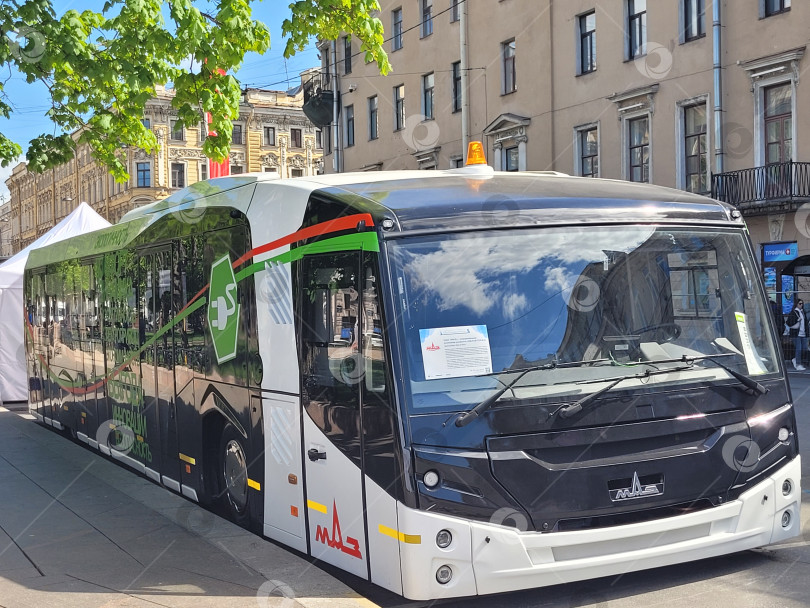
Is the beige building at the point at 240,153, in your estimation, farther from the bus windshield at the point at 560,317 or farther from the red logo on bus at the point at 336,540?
the bus windshield at the point at 560,317

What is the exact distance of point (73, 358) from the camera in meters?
14.0

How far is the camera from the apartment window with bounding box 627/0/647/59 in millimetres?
28312

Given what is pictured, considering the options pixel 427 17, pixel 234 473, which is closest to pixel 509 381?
pixel 234 473

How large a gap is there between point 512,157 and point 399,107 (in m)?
8.01

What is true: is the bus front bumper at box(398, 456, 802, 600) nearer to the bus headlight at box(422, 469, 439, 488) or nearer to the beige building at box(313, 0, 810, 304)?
the bus headlight at box(422, 469, 439, 488)

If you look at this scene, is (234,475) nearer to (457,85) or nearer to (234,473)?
(234,473)

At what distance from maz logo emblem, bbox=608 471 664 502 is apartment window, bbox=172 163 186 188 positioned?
259 feet

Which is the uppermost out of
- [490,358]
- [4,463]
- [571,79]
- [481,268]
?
[571,79]

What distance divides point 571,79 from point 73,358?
20954mm

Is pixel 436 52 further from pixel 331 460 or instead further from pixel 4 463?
pixel 331 460

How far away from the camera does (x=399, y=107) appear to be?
4059cm

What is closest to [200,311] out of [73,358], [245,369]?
[245,369]

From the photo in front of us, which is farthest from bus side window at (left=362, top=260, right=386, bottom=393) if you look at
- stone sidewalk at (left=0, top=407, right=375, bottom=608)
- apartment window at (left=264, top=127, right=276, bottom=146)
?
apartment window at (left=264, top=127, right=276, bottom=146)

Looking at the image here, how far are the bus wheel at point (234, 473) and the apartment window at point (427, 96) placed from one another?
31.1 metres
